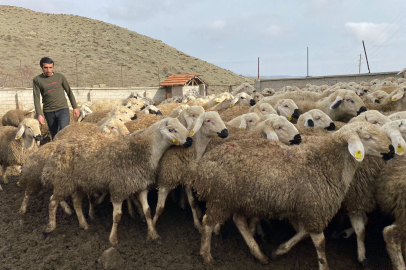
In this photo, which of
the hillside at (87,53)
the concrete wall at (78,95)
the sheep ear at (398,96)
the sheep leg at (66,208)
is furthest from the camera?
the hillside at (87,53)

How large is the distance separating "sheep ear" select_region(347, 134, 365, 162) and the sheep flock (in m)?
0.01

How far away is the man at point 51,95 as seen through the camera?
6.41 meters

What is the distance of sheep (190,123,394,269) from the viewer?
342 centimetres

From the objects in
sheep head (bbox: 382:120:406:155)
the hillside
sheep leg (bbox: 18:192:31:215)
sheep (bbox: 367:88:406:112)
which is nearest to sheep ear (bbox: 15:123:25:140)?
sheep leg (bbox: 18:192:31:215)

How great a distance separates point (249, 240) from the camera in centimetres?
388

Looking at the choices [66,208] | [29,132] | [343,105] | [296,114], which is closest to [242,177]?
[66,208]

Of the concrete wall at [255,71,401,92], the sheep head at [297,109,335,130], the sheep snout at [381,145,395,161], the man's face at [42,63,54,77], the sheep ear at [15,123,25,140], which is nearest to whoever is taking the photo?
the sheep snout at [381,145,395,161]

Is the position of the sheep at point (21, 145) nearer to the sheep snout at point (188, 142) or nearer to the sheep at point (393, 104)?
the sheep snout at point (188, 142)

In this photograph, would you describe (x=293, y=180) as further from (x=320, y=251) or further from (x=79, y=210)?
(x=79, y=210)

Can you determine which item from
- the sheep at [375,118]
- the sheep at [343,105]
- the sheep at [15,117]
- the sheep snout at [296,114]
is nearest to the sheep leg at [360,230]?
the sheep at [375,118]

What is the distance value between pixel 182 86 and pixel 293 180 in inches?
673

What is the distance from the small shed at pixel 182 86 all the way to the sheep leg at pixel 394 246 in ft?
56.4

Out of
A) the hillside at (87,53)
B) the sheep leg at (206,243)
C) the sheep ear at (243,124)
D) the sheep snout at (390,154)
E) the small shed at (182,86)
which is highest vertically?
the hillside at (87,53)

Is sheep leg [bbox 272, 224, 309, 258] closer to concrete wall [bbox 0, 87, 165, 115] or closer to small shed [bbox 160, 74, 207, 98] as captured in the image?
concrete wall [bbox 0, 87, 165, 115]
